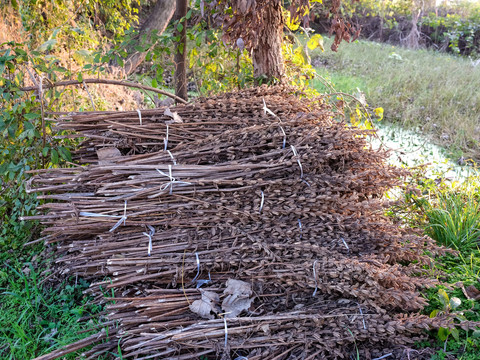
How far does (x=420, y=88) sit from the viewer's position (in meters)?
7.87

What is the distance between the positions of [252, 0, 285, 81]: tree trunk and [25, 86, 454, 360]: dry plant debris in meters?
0.87

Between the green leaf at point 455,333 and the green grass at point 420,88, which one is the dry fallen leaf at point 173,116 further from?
the green grass at point 420,88

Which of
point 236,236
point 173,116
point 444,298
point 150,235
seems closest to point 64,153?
point 173,116

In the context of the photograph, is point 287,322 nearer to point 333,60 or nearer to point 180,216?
point 180,216

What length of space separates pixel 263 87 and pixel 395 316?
6.56 feet

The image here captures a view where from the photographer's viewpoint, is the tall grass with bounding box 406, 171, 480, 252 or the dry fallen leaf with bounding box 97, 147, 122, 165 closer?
the dry fallen leaf with bounding box 97, 147, 122, 165

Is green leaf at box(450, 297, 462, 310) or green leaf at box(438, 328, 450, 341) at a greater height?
green leaf at box(450, 297, 462, 310)

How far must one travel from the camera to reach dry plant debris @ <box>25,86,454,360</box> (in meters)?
2.16

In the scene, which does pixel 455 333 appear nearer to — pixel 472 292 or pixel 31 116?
pixel 472 292

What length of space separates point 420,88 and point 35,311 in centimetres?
780

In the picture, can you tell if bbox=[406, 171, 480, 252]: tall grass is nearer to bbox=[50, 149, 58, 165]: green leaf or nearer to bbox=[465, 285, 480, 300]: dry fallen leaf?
bbox=[465, 285, 480, 300]: dry fallen leaf

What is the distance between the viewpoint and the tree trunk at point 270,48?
12.0 ft

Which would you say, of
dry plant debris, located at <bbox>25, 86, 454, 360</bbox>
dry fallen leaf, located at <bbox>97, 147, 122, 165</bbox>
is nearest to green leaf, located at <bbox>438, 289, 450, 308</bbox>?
dry plant debris, located at <bbox>25, 86, 454, 360</bbox>

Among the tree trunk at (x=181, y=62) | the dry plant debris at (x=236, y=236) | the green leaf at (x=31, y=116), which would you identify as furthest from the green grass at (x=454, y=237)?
the green leaf at (x=31, y=116)
